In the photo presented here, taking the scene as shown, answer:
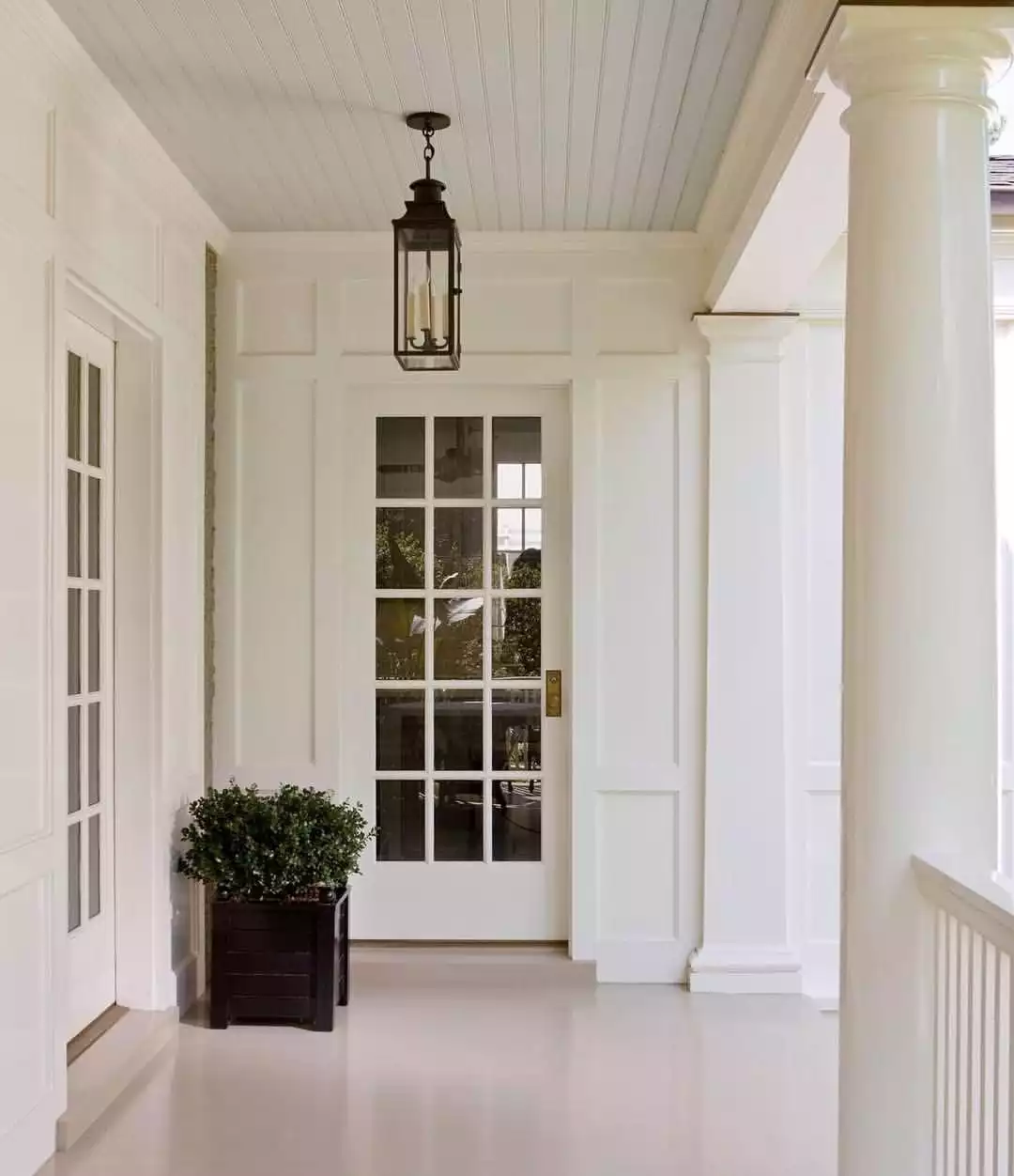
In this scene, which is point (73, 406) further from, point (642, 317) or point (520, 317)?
point (642, 317)

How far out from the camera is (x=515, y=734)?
15.0 ft

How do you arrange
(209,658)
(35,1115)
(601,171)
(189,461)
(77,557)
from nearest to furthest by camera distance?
(35,1115)
(77,557)
(601,171)
(189,461)
(209,658)

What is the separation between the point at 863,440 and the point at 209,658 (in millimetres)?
2825

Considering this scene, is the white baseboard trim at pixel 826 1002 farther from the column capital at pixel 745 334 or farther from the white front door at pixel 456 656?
the column capital at pixel 745 334

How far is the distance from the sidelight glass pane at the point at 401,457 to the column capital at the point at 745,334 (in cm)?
110

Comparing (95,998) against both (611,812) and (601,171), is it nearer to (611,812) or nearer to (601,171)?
(611,812)

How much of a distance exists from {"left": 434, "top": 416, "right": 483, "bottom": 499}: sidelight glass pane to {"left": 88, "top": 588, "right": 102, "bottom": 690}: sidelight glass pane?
4.55ft

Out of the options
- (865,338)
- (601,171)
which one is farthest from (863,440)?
(601,171)

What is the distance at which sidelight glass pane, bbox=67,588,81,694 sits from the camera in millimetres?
3410

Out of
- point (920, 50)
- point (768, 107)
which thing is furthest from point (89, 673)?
point (920, 50)

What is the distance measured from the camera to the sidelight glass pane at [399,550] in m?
4.57

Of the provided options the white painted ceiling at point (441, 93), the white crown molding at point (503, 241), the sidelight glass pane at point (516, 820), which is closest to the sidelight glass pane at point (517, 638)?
the sidelight glass pane at point (516, 820)

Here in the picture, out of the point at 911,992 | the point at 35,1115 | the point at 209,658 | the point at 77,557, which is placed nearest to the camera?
the point at 911,992

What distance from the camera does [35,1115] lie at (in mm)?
2783
